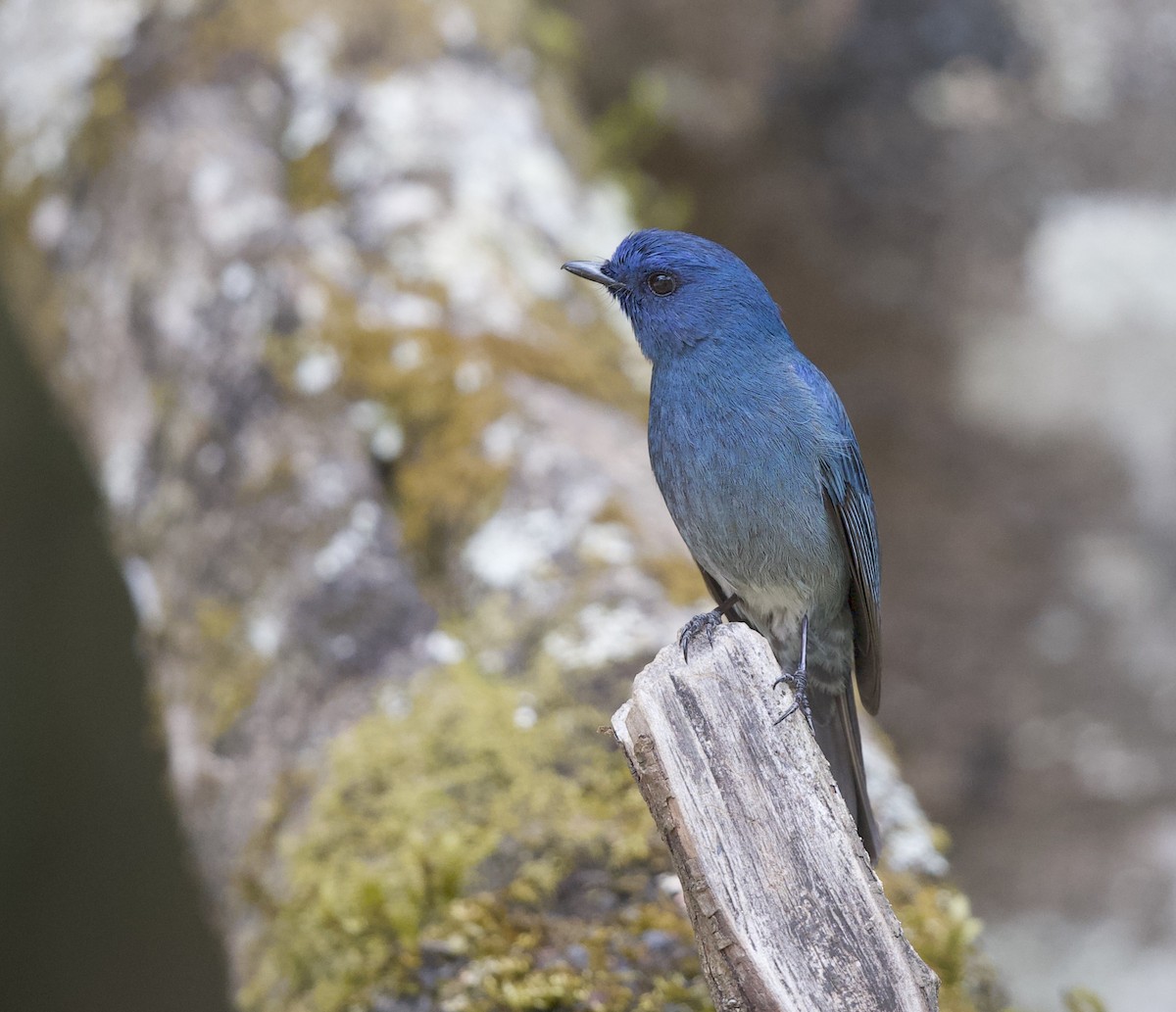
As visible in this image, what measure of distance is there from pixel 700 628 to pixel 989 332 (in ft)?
11.6

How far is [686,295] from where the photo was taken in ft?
11.0

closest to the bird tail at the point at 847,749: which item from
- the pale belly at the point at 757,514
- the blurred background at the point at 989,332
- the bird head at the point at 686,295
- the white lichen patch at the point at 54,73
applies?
the pale belly at the point at 757,514

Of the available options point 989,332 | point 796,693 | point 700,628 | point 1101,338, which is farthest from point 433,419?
point 1101,338

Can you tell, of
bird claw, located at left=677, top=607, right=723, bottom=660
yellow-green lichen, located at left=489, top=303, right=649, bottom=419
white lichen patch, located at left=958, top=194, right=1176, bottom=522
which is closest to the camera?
bird claw, located at left=677, top=607, right=723, bottom=660

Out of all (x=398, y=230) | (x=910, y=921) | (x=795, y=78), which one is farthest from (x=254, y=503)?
(x=795, y=78)

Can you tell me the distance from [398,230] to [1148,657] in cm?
403

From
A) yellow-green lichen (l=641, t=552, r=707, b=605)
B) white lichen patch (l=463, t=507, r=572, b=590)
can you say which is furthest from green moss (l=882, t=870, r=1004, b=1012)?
white lichen patch (l=463, t=507, r=572, b=590)

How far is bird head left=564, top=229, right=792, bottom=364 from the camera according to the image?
3287mm

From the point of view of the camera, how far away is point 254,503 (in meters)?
4.02

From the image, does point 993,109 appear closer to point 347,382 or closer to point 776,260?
point 776,260

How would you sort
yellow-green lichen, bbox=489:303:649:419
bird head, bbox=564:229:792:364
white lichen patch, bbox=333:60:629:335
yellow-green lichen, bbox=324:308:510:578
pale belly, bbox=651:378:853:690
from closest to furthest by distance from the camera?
pale belly, bbox=651:378:853:690, bird head, bbox=564:229:792:364, yellow-green lichen, bbox=324:308:510:578, yellow-green lichen, bbox=489:303:649:419, white lichen patch, bbox=333:60:629:335

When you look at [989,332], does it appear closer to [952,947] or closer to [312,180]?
[312,180]

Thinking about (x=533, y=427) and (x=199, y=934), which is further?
(x=199, y=934)

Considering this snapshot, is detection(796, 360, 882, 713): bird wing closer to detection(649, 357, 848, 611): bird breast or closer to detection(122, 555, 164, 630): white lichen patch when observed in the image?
detection(649, 357, 848, 611): bird breast
